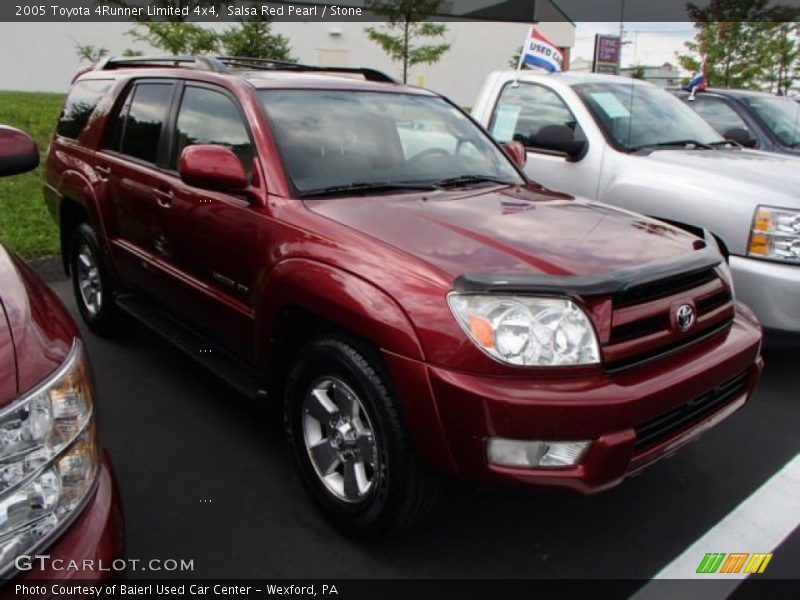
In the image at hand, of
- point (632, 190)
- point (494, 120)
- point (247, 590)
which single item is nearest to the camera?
point (247, 590)

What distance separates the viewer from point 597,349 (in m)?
2.29

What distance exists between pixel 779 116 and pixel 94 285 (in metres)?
7.37

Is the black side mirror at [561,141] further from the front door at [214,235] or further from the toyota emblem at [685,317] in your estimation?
the toyota emblem at [685,317]

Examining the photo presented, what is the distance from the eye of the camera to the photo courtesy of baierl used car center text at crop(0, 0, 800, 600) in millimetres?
2199

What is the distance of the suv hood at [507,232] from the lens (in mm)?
2461

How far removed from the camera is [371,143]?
3.39 meters

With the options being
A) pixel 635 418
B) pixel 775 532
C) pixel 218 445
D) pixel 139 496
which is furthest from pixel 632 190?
pixel 139 496

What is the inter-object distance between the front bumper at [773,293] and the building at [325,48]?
48.2ft

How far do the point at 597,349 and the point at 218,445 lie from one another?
2.01m

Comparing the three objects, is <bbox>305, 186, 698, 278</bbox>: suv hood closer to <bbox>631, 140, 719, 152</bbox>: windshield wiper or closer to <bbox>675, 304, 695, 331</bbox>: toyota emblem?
<bbox>675, 304, 695, 331</bbox>: toyota emblem

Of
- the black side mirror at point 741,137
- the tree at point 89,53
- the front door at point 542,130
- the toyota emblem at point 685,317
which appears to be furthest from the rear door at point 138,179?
the tree at point 89,53

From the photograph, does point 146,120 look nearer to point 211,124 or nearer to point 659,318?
point 211,124

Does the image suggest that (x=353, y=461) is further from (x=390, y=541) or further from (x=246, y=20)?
(x=246, y=20)

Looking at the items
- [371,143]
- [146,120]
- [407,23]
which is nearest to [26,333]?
[371,143]
